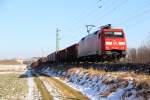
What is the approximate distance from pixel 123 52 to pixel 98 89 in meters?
17.1

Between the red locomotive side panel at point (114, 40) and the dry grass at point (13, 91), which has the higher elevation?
the red locomotive side panel at point (114, 40)

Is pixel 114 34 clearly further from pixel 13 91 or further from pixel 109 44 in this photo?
pixel 13 91

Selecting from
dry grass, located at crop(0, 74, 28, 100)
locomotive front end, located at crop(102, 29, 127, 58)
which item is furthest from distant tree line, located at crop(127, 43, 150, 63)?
dry grass, located at crop(0, 74, 28, 100)

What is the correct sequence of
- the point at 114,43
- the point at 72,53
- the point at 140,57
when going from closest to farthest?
the point at 114,43 < the point at 140,57 < the point at 72,53

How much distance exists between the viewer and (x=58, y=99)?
17.7 metres

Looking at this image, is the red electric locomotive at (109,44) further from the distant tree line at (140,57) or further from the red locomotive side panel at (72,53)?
the red locomotive side panel at (72,53)

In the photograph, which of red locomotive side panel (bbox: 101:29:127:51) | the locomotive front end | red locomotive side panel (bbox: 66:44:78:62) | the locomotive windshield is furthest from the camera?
red locomotive side panel (bbox: 66:44:78:62)

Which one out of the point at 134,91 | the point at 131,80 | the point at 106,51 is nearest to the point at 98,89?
the point at 131,80

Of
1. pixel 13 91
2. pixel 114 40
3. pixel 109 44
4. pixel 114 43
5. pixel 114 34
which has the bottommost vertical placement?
pixel 13 91

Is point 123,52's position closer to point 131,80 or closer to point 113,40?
point 113,40

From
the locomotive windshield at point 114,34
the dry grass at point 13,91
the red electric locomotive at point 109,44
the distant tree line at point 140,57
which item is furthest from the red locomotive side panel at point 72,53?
the dry grass at point 13,91

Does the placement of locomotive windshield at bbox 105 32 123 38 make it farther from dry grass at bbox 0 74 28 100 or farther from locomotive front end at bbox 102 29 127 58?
dry grass at bbox 0 74 28 100

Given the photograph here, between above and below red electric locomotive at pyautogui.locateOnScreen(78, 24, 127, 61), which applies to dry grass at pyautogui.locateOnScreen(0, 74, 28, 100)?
below

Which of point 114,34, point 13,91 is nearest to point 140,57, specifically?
point 114,34
